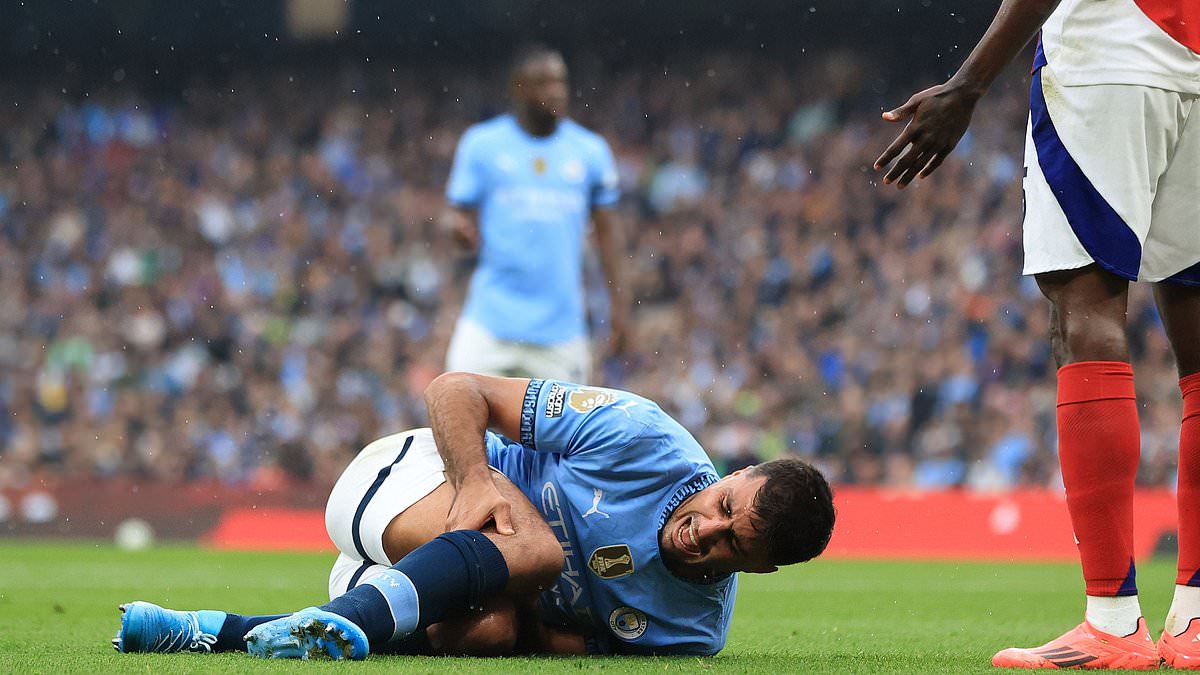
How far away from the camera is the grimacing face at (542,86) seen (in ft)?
23.5

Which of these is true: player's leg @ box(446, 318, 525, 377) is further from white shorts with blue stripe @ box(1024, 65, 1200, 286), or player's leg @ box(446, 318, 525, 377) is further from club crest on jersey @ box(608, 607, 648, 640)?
white shorts with blue stripe @ box(1024, 65, 1200, 286)

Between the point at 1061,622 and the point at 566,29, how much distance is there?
51.6 ft

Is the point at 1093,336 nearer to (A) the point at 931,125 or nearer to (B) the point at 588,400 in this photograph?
(A) the point at 931,125

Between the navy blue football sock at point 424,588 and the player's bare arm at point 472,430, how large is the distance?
13 cm

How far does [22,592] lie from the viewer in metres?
6.77

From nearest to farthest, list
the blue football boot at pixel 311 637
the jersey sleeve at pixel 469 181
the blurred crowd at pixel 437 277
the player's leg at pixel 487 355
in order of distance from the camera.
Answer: the blue football boot at pixel 311 637, the player's leg at pixel 487 355, the jersey sleeve at pixel 469 181, the blurred crowd at pixel 437 277

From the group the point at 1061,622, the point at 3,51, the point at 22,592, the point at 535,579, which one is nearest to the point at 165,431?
the point at 3,51

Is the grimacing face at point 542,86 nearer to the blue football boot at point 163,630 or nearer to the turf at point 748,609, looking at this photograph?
the turf at point 748,609

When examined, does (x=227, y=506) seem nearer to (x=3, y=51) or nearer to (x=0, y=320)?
(x=0, y=320)

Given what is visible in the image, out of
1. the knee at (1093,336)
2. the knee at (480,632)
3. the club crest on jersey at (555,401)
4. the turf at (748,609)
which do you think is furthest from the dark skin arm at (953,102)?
the knee at (480,632)

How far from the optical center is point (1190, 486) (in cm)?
369

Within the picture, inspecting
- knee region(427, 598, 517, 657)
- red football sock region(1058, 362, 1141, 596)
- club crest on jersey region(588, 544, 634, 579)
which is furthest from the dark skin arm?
knee region(427, 598, 517, 657)

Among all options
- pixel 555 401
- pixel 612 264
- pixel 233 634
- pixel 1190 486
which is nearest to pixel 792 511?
pixel 555 401

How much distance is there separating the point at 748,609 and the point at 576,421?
2.78 m
